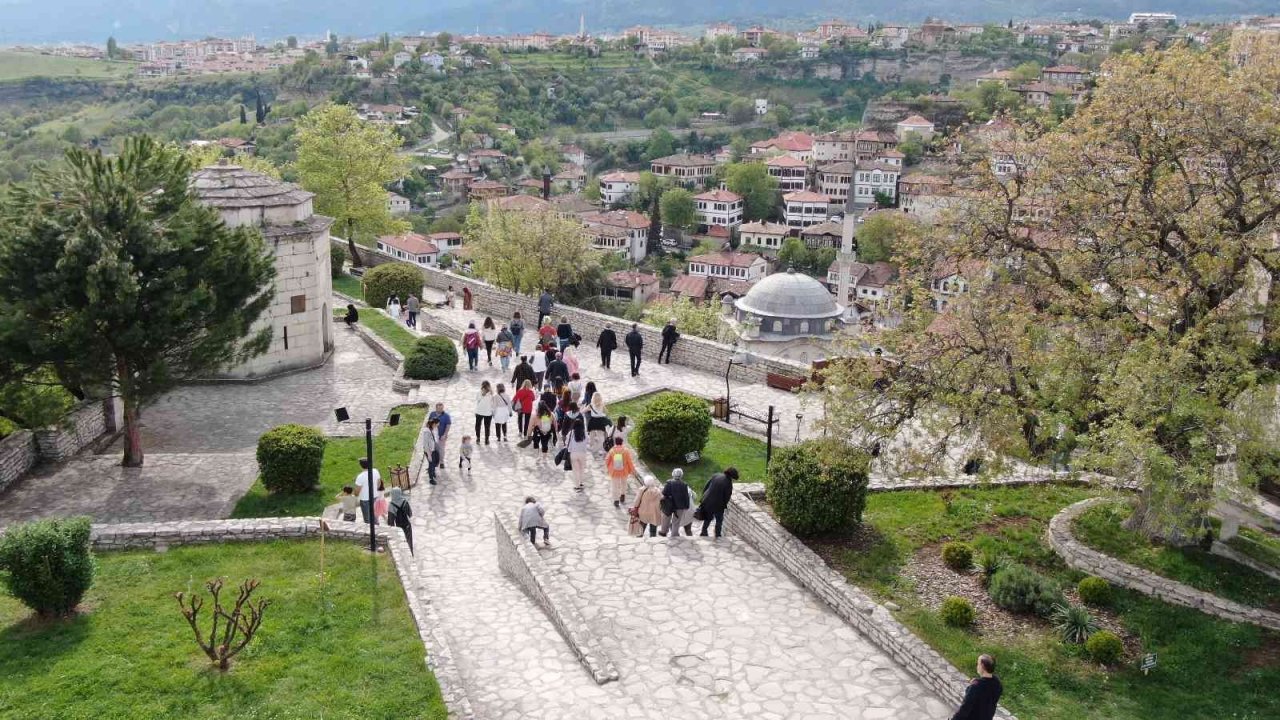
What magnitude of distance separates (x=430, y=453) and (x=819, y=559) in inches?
249

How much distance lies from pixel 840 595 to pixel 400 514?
566 cm

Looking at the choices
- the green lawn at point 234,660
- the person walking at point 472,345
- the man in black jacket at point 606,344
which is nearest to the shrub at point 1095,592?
the green lawn at point 234,660

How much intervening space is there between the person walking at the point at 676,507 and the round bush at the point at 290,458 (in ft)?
17.6

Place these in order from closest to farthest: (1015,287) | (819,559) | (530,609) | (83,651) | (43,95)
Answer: (83,651) → (530,609) → (819,559) → (1015,287) → (43,95)

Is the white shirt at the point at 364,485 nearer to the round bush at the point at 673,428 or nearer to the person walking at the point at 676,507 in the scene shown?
the person walking at the point at 676,507

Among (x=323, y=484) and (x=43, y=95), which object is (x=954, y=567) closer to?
(x=323, y=484)

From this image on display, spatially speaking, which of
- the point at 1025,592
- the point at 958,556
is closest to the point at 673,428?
the point at 958,556

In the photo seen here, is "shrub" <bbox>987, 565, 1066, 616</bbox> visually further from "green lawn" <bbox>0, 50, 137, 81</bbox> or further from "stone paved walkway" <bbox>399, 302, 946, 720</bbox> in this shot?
"green lawn" <bbox>0, 50, 137, 81</bbox>

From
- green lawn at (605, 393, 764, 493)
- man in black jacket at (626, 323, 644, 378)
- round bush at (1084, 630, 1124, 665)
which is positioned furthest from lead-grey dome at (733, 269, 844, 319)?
round bush at (1084, 630, 1124, 665)

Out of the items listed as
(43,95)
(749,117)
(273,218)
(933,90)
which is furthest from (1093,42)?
Answer: (273,218)

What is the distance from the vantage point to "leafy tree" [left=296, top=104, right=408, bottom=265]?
121 ft

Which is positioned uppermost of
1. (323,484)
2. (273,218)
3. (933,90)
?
(933,90)

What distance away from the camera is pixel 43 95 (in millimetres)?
172375

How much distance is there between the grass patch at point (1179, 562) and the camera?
11.7 m
